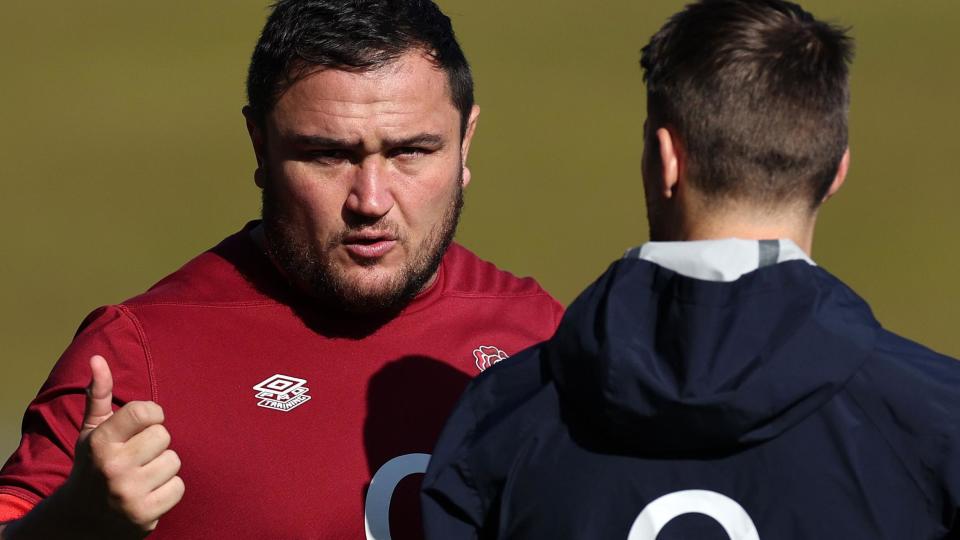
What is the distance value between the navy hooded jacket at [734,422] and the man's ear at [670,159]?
13cm

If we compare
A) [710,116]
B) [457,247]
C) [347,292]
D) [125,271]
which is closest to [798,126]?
[710,116]

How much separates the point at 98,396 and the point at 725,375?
1012 millimetres

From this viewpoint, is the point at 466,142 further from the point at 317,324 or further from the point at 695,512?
the point at 695,512

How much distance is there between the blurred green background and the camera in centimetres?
1043

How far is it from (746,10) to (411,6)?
3.49ft

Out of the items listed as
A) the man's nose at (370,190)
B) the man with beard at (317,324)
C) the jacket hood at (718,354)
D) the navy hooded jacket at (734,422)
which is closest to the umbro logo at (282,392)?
the man with beard at (317,324)

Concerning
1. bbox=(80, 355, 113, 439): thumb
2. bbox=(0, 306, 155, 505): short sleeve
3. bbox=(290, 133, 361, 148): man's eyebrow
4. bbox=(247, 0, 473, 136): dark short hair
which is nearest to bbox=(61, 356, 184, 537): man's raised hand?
bbox=(80, 355, 113, 439): thumb

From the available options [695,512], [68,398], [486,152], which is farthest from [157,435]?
[486,152]

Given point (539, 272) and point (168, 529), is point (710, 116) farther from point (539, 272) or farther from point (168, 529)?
point (539, 272)

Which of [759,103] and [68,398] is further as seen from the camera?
[68,398]

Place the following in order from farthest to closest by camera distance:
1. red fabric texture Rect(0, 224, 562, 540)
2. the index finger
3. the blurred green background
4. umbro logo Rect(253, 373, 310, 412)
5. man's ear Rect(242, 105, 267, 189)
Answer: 1. the blurred green background
2. man's ear Rect(242, 105, 267, 189)
3. umbro logo Rect(253, 373, 310, 412)
4. red fabric texture Rect(0, 224, 562, 540)
5. the index finger

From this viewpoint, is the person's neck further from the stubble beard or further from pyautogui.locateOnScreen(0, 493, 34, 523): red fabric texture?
pyautogui.locateOnScreen(0, 493, 34, 523): red fabric texture

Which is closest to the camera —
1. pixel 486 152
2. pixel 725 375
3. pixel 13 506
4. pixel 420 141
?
pixel 725 375

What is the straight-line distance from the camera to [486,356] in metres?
3.04
